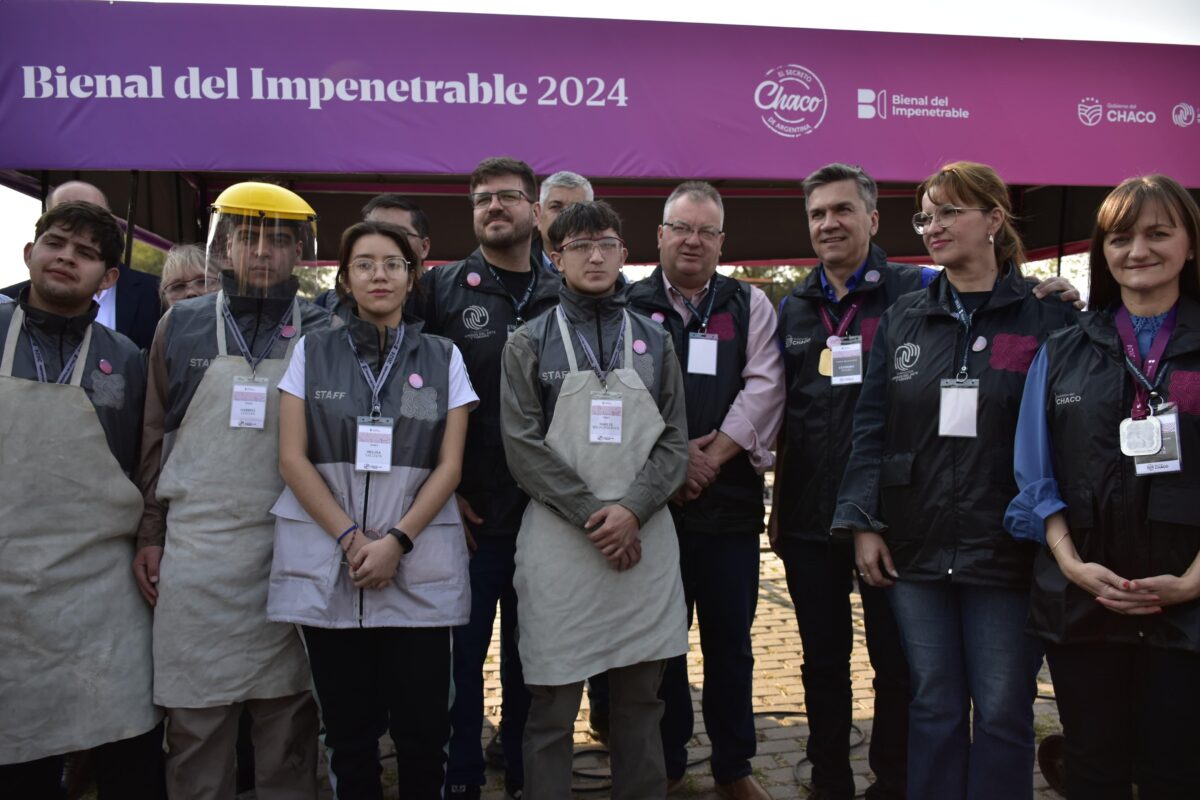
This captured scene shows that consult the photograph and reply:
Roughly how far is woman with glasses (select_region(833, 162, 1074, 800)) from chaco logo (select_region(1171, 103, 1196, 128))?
466 cm

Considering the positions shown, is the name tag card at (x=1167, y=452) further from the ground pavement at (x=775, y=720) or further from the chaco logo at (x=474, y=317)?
the chaco logo at (x=474, y=317)

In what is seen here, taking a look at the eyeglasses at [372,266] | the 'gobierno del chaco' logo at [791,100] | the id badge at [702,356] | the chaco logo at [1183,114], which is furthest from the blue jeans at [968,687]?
the chaco logo at [1183,114]

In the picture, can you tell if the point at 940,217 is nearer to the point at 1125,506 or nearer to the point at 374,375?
the point at 1125,506

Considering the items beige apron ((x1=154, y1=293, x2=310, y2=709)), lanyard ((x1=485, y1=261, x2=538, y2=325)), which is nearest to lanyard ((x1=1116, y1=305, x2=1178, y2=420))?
lanyard ((x1=485, y1=261, x2=538, y2=325))

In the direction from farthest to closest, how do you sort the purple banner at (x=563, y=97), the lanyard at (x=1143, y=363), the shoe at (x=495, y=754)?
the purple banner at (x=563, y=97) < the shoe at (x=495, y=754) < the lanyard at (x=1143, y=363)

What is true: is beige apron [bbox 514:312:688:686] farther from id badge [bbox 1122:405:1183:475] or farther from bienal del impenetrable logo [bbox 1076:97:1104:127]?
bienal del impenetrable logo [bbox 1076:97:1104:127]

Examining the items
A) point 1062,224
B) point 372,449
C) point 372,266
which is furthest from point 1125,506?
point 1062,224

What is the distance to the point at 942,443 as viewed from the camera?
276 centimetres

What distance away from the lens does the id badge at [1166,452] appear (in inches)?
Answer: 88.7

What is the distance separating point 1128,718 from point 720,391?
68.8 inches

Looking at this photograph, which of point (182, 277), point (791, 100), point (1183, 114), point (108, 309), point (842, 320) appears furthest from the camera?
point (1183, 114)

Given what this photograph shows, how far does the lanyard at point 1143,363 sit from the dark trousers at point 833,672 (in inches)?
46.2

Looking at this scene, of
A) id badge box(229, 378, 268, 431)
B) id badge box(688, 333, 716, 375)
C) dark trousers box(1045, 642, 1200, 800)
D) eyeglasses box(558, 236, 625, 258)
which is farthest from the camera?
id badge box(688, 333, 716, 375)

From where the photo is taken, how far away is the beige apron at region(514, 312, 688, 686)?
2855mm
